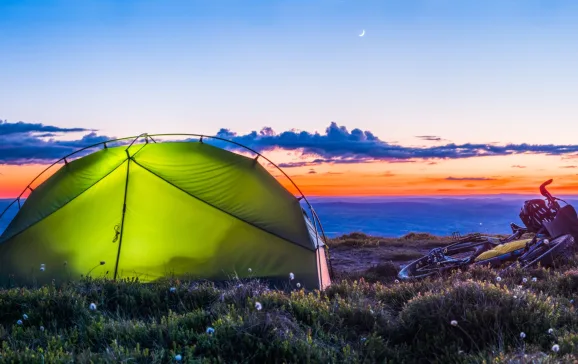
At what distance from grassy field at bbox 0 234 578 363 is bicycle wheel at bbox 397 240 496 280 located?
15.8 feet

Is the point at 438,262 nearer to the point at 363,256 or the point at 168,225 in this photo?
the point at 363,256

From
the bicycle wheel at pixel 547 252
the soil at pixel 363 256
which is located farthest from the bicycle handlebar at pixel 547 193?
the soil at pixel 363 256

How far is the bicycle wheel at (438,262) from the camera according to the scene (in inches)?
503

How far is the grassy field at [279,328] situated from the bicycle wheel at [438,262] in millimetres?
4815

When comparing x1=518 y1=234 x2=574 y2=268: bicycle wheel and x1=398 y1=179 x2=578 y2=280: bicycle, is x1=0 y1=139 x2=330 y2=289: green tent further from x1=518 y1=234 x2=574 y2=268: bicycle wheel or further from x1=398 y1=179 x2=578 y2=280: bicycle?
x1=518 y1=234 x2=574 y2=268: bicycle wheel

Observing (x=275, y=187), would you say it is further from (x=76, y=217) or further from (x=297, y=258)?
(x=76, y=217)

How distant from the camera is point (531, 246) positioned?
12352 millimetres

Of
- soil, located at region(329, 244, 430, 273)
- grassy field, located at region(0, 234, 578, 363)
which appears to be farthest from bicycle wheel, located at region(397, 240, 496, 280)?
grassy field, located at region(0, 234, 578, 363)

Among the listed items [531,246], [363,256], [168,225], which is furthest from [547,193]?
[168,225]

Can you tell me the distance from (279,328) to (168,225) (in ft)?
16.8

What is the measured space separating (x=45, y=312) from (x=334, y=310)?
362 centimetres

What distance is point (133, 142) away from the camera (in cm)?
1169

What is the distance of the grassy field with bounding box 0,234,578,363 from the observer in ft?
18.1

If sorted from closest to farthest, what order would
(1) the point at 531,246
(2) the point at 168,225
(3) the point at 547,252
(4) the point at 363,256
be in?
(2) the point at 168,225, (3) the point at 547,252, (1) the point at 531,246, (4) the point at 363,256
